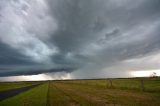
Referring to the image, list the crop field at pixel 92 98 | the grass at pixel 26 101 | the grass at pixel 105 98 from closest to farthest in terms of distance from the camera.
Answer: the grass at pixel 105 98 → the crop field at pixel 92 98 → the grass at pixel 26 101

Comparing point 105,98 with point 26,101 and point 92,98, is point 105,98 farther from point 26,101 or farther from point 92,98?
point 26,101

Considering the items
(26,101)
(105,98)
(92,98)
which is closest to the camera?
(26,101)

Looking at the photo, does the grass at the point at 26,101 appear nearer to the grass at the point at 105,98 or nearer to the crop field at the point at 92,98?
the crop field at the point at 92,98

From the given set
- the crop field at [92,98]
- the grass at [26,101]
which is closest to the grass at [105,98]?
the crop field at [92,98]

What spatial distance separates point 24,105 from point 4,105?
309 centimetres

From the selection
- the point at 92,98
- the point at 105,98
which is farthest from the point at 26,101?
the point at 105,98

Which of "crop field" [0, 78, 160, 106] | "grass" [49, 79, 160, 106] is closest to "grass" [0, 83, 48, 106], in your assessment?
"crop field" [0, 78, 160, 106]

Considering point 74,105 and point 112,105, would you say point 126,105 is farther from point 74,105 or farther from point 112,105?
point 74,105

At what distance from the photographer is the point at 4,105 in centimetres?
1994

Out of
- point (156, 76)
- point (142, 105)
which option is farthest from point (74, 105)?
point (156, 76)

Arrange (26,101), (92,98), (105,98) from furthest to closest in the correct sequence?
(92,98) → (105,98) → (26,101)

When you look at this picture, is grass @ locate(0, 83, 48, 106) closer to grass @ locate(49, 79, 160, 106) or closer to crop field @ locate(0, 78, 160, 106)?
crop field @ locate(0, 78, 160, 106)

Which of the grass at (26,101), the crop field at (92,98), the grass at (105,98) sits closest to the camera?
the grass at (105,98)

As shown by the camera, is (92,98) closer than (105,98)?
No
